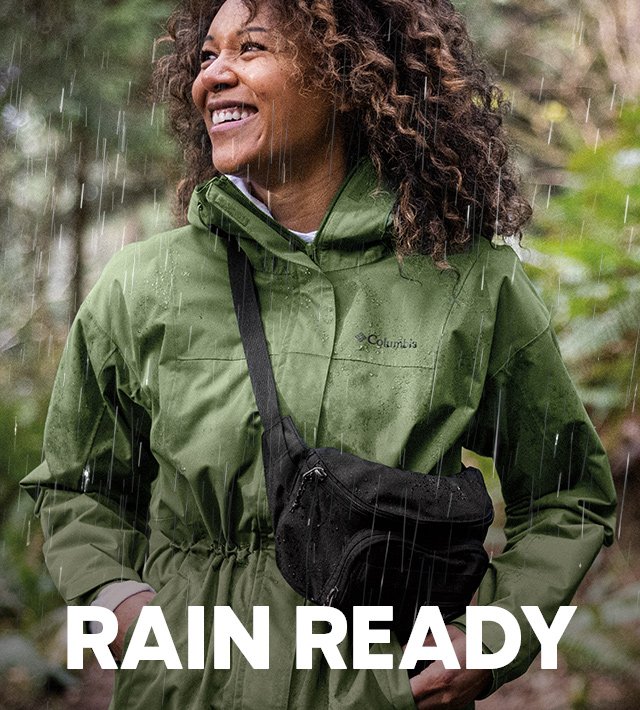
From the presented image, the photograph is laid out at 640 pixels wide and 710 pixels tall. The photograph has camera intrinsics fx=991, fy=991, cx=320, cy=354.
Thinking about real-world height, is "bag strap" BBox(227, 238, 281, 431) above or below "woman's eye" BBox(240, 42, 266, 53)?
below

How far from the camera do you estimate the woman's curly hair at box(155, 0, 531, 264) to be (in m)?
2.83

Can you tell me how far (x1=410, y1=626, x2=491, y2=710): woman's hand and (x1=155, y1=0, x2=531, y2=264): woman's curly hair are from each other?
3.42ft

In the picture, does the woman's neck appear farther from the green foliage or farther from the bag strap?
the green foliage

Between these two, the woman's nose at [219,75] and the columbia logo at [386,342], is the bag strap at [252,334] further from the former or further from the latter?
the woman's nose at [219,75]

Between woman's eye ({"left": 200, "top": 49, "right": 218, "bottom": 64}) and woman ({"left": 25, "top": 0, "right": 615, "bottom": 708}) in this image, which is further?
woman's eye ({"left": 200, "top": 49, "right": 218, "bottom": 64})

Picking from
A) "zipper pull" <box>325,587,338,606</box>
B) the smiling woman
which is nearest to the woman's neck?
the smiling woman

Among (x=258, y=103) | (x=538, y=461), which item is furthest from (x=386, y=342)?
(x=258, y=103)

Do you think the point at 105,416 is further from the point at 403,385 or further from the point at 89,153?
the point at 89,153

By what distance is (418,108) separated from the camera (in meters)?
2.96

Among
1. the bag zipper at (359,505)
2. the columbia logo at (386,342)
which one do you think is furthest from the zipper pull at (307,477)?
the columbia logo at (386,342)

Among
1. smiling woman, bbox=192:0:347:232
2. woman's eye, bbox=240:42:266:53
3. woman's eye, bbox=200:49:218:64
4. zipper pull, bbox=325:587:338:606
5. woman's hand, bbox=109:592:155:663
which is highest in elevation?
woman's eye, bbox=240:42:266:53

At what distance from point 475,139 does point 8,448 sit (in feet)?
12.0

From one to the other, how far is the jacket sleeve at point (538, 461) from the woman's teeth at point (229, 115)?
88 centimetres

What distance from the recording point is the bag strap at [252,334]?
2.57 m
